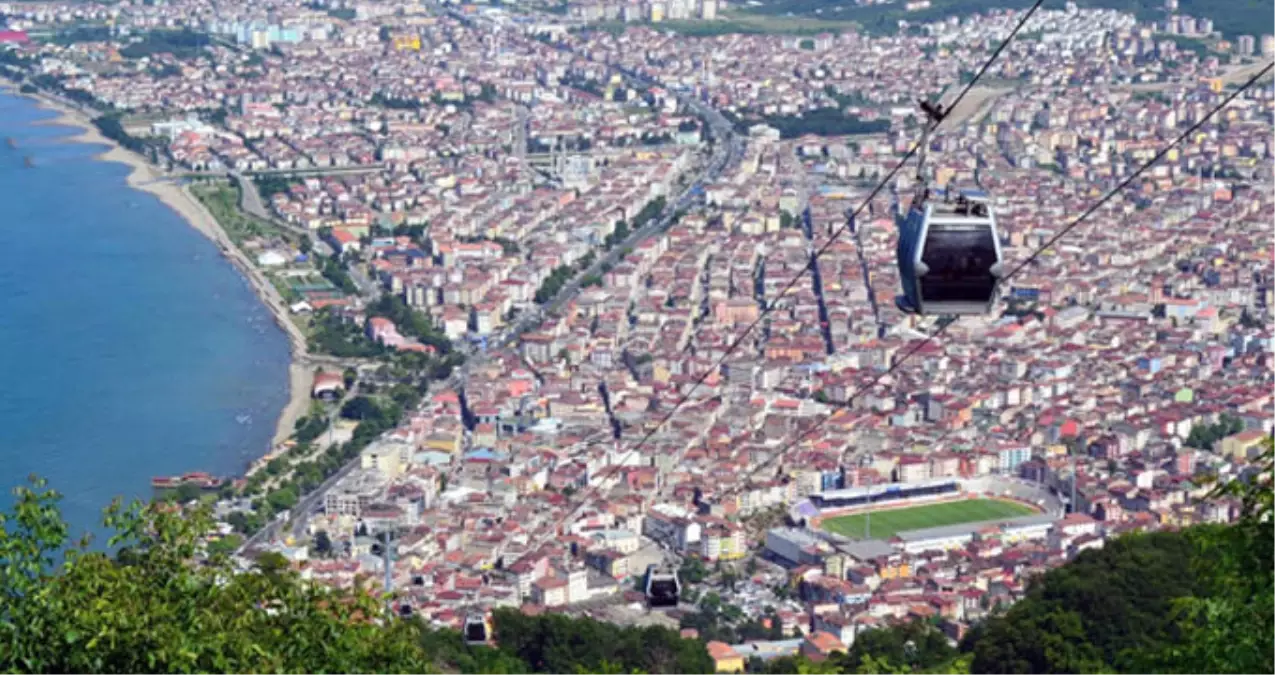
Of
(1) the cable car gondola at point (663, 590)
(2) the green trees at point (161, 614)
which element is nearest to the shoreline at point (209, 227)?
(1) the cable car gondola at point (663, 590)

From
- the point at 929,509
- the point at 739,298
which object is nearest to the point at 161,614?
the point at 929,509

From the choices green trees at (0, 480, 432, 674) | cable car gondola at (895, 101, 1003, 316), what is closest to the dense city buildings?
cable car gondola at (895, 101, 1003, 316)

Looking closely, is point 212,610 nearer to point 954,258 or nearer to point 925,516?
point 954,258

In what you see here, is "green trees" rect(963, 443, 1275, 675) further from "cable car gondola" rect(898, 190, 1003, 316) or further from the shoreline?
the shoreline

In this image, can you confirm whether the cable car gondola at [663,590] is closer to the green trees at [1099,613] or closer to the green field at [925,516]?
the green trees at [1099,613]

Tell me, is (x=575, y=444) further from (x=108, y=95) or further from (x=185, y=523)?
(x=108, y=95)

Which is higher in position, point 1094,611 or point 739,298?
point 1094,611
